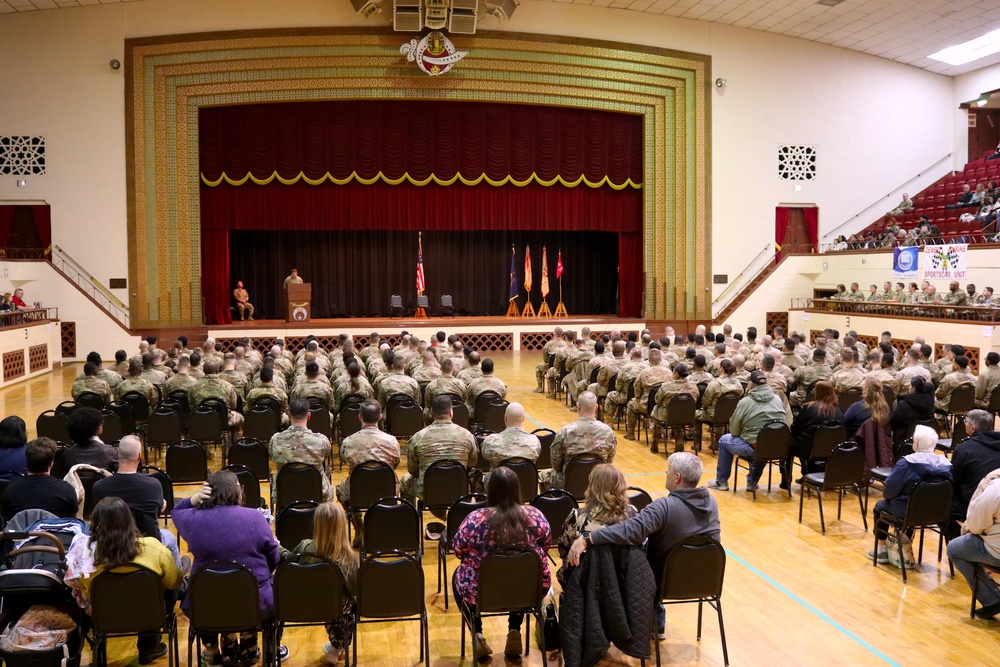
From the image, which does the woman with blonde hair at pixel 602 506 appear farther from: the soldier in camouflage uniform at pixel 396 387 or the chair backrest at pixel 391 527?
the soldier in camouflage uniform at pixel 396 387

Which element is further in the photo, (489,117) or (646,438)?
(489,117)

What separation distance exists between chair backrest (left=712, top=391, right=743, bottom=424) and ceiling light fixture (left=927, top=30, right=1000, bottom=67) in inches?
808

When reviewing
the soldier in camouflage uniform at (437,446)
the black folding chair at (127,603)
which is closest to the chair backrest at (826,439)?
the soldier in camouflage uniform at (437,446)

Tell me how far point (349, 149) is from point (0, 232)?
9373mm

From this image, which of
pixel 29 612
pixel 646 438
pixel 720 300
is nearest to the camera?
pixel 29 612

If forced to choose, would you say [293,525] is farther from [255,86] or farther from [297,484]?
[255,86]

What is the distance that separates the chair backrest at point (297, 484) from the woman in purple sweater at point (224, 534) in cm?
189

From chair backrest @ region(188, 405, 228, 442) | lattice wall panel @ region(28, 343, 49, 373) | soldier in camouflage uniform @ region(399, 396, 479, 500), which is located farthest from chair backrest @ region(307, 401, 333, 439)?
lattice wall panel @ region(28, 343, 49, 373)

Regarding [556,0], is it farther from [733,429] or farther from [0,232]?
[733,429]

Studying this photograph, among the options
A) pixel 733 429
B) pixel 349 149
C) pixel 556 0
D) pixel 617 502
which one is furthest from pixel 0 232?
pixel 617 502

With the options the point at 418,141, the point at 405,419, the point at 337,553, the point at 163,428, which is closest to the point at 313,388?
the point at 405,419

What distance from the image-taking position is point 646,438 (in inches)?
499

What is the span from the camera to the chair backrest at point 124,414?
10.3 meters

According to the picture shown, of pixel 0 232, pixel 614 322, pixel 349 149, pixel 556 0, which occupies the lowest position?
pixel 614 322
